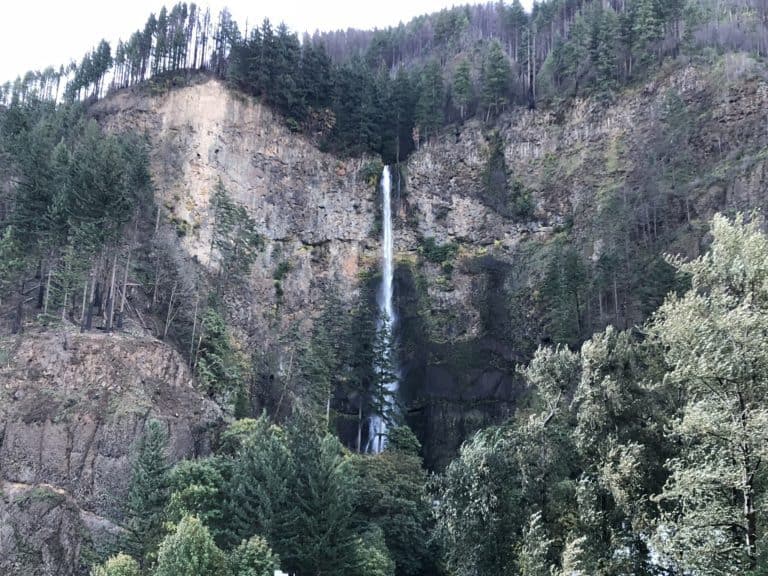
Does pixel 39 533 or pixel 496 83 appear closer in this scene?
pixel 39 533

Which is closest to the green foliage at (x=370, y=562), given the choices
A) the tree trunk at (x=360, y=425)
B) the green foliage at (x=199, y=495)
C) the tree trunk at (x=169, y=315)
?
the green foliage at (x=199, y=495)

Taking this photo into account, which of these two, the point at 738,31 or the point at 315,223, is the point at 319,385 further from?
the point at 738,31

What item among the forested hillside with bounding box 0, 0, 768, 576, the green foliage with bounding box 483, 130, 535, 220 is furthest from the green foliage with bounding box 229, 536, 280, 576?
the green foliage with bounding box 483, 130, 535, 220

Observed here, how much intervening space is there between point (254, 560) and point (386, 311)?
1294 inches

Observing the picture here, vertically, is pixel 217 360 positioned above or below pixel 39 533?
above

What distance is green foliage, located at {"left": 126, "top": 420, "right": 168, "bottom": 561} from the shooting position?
999 inches

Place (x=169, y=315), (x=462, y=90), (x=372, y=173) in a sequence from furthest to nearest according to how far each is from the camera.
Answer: (x=462, y=90), (x=372, y=173), (x=169, y=315)

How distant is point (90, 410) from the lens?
32438mm

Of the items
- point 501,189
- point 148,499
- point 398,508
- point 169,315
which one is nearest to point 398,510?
point 398,508

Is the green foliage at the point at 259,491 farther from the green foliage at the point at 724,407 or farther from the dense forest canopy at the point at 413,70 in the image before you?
the dense forest canopy at the point at 413,70

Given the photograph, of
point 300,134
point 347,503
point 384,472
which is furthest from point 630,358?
point 300,134

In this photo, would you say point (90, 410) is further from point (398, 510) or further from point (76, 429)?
point (398, 510)

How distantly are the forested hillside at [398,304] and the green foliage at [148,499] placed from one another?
11 centimetres

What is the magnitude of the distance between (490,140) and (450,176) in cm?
502
